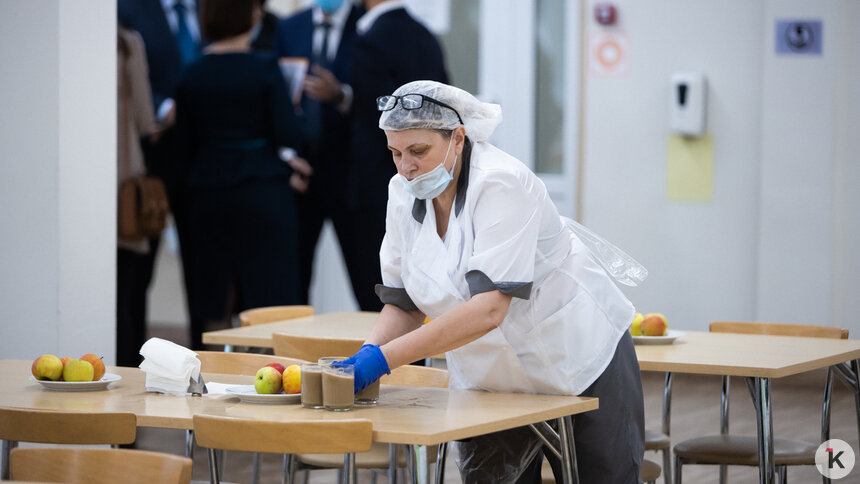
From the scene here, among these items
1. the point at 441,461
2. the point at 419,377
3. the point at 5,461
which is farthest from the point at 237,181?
the point at 441,461

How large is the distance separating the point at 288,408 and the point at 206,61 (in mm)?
3808

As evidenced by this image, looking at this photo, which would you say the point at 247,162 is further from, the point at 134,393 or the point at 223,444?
the point at 223,444

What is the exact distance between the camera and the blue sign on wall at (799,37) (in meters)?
6.14

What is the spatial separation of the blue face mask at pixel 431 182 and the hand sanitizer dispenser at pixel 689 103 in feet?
13.8

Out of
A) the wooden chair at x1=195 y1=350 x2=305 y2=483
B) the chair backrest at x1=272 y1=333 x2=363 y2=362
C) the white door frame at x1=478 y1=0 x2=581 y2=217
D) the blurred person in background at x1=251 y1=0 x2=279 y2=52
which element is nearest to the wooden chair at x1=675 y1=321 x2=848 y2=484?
the chair backrest at x1=272 y1=333 x2=363 y2=362

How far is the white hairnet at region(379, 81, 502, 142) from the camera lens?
241 centimetres

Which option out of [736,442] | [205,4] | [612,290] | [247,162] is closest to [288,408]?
[612,290]

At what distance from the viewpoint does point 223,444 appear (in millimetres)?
2123

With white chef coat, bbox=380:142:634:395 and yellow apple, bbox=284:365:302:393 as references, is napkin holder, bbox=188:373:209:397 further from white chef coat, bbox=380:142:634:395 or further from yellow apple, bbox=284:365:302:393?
white chef coat, bbox=380:142:634:395

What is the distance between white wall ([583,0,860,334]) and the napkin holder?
4.43 m

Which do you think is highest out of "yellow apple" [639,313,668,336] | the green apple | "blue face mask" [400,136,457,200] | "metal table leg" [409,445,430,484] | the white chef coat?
"blue face mask" [400,136,457,200]

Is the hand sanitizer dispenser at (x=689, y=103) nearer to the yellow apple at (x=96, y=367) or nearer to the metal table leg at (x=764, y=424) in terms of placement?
the metal table leg at (x=764, y=424)

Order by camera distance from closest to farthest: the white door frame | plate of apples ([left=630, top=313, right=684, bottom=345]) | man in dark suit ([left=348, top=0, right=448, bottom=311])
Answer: plate of apples ([left=630, top=313, right=684, bottom=345]) → man in dark suit ([left=348, top=0, right=448, bottom=311]) → the white door frame

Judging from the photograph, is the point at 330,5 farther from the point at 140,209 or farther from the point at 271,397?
the point at 271,397
